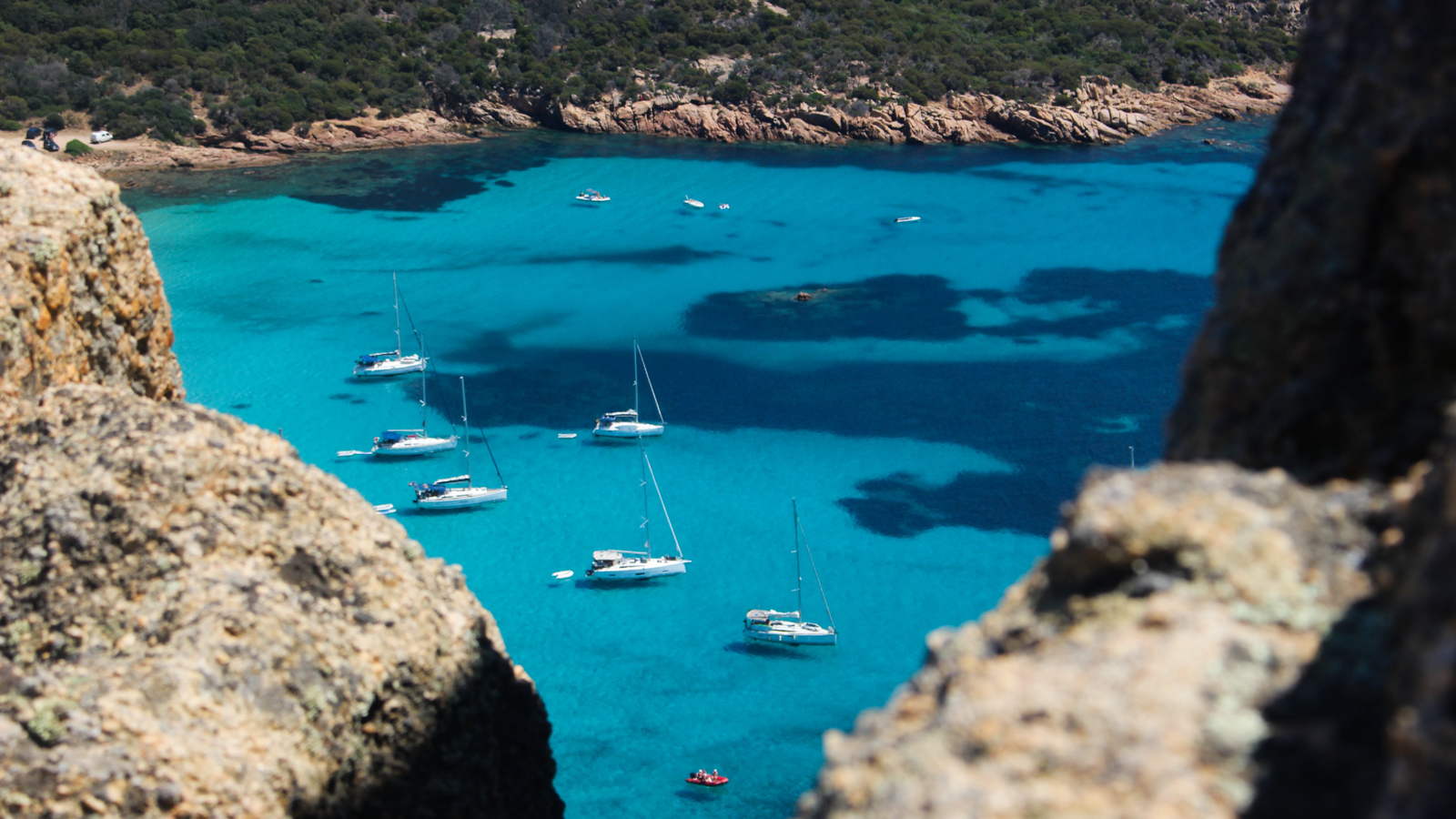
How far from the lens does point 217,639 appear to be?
745cm

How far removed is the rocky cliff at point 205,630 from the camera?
22.4ft

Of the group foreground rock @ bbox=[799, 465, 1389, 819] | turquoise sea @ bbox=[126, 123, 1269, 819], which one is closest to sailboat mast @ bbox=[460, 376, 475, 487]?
turquoise sea @ bbox=[126, 123, 1269, 819]

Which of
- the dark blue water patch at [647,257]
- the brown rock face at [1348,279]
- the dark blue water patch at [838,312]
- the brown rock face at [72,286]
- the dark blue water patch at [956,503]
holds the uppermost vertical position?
the brown rock face at [1348,279]

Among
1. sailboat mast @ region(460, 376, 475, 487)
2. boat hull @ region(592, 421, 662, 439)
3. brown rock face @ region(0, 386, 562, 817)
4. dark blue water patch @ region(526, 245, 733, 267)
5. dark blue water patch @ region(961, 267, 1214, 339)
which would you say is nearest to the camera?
brown rock face @ region(0, 386, 562, 817)

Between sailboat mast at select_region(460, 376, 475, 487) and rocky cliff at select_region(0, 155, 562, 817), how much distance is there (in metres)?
23.5

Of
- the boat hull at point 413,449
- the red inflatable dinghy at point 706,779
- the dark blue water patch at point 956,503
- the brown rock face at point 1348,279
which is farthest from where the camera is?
the boat hull at point 413,449

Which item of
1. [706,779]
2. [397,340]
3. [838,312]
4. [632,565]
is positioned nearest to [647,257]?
[838,312]

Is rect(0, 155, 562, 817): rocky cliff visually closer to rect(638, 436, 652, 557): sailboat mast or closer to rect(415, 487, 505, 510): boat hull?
rect(638, 436, 652, 557): sailboat mast

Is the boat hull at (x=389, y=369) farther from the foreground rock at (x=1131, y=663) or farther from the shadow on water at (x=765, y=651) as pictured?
the foreground rock at (x=1131, y=663)

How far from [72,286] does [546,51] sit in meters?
70.2

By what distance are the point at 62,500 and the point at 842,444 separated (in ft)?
92.4

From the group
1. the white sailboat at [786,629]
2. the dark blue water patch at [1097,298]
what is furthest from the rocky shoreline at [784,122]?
the white sailboat at [786,629]

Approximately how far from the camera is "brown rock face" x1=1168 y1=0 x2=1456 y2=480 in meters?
4.53

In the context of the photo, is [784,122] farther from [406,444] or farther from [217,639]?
[217,639]
